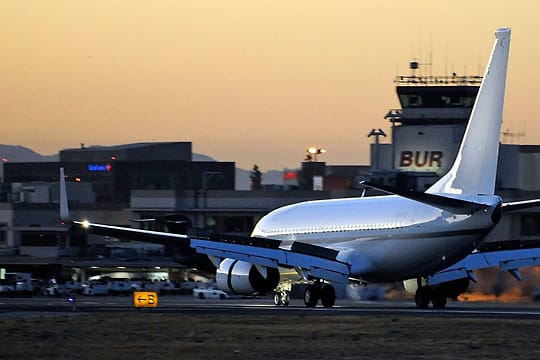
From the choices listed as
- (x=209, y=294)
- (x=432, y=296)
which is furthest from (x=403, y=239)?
(x=209, y=294)

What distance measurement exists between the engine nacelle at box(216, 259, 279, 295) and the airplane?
0.14ft

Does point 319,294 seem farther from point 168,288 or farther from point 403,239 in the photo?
point 168,288

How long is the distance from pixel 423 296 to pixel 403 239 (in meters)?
3.10

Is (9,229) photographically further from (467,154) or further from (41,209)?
(467,154)

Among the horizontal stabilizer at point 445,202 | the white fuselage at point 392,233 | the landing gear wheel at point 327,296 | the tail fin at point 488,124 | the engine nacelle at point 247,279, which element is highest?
the tail fin at point 488,124

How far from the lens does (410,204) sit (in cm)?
5341

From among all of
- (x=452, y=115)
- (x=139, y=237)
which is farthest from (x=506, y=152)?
(x=139, y=237)

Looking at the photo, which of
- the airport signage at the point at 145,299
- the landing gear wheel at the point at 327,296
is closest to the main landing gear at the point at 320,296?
the landing gear wheel at the point at 327,296

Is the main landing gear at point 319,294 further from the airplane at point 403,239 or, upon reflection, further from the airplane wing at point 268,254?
the airplane wing at point 268,254

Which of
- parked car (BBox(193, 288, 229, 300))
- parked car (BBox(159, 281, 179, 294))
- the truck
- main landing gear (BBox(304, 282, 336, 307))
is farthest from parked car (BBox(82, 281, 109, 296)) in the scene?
main landing gear (BBox(304, 282, 336, 307))

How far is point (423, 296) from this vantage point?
55031 mm

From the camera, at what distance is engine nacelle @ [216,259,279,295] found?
57.0 m

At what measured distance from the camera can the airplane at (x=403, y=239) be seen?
163 feet

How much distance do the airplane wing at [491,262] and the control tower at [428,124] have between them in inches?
2094
